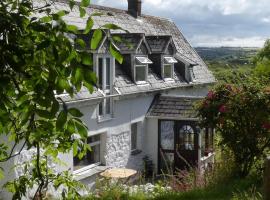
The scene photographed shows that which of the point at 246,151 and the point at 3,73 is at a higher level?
the point at 3,73

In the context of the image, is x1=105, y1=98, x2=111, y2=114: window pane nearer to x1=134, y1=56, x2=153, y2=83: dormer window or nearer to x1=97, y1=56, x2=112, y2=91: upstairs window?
x1=97, y1=56, x2=112, y2=91: upstairs window

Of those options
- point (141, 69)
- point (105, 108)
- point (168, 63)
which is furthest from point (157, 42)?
point (105, 108)

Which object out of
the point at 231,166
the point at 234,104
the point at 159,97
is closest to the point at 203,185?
the point at 231,166

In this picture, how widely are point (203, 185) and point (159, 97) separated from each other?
38.4 ft

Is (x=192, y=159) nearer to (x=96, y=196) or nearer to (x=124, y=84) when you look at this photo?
(x=124, y=84)

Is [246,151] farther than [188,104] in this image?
No

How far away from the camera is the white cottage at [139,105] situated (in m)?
17.0

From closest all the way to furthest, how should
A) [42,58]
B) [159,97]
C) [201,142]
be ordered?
[42,58], [201,142], [159,97]

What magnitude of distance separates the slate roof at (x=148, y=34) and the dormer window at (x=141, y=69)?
1.28 ft

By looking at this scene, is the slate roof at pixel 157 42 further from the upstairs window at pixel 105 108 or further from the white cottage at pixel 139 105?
the upstairs window at pixel 105 108

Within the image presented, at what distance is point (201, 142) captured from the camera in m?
20.2

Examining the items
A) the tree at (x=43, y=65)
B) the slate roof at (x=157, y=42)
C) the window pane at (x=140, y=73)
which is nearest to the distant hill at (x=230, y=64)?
the slate roof at (x=157, y=42)

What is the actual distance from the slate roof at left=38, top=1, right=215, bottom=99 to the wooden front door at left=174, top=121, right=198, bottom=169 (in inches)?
87.8

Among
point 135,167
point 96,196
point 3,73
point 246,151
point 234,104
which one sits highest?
point 3,73
